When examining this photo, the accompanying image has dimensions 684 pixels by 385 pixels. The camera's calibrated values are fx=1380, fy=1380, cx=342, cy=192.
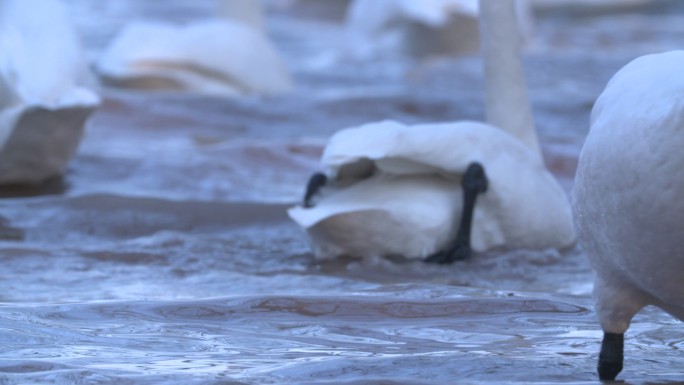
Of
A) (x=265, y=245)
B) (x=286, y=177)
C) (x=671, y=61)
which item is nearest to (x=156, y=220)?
(x=265, y=245)

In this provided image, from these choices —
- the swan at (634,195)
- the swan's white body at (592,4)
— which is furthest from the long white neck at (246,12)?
the swan's white body at (592,4)

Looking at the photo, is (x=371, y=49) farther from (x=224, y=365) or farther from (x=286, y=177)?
(x=224, y=365)

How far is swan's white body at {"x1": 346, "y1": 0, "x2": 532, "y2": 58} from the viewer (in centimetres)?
1348

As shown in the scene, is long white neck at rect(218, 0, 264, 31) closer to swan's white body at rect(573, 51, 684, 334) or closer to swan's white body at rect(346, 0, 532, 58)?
swan's white body at rect(346, 0, 532, 58)

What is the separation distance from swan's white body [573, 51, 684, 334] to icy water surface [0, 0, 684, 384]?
0.35 metres

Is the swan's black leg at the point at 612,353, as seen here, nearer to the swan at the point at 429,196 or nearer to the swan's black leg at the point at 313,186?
the swan at the point at 429,196

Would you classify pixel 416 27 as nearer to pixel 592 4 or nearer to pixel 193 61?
pixel 193 61

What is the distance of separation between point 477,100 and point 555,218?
5076mm

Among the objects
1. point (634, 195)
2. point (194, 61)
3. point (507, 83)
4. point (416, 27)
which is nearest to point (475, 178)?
point (507, 83)

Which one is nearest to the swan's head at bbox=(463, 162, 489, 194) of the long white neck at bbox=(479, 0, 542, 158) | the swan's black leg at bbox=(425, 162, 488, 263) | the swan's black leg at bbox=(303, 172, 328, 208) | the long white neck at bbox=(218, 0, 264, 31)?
the swan's black leg at bbox=(425, 162, 488, 263)

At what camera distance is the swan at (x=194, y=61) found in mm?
10617

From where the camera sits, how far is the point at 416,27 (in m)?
15.0

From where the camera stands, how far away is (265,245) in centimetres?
616

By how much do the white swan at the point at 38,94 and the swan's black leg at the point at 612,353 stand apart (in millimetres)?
3943
